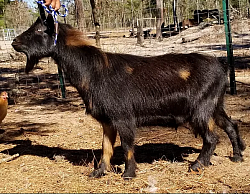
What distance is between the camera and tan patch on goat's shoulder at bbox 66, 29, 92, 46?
158 inches

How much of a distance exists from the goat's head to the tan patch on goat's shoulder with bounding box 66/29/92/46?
0.60ft

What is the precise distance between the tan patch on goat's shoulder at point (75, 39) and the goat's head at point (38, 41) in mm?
184

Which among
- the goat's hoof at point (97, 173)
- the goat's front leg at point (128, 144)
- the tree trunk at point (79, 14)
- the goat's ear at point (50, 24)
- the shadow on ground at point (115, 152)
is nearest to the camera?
the goat's front leg at point (128, 144)

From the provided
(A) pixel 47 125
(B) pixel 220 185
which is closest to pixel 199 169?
(B) pixel 220 185

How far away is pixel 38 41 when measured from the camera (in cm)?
399

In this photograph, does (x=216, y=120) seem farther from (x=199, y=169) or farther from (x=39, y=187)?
(x=39, y=187)

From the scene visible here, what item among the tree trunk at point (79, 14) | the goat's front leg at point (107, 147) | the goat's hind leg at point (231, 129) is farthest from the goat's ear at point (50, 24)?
the tree trunk at point (79, 14)

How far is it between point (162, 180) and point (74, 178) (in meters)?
0.99

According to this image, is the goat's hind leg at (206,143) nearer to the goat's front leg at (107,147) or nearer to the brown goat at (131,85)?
the brown goat at (131,85)

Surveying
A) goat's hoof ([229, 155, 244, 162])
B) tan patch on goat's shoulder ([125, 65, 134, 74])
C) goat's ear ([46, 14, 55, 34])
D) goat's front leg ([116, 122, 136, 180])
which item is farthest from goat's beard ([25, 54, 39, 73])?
goat's hoof ([229, 155, 244, 162])

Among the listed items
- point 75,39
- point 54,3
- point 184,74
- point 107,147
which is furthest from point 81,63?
point 184,74

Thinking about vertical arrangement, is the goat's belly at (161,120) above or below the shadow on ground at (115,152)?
above

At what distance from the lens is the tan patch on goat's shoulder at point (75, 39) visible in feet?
13.1

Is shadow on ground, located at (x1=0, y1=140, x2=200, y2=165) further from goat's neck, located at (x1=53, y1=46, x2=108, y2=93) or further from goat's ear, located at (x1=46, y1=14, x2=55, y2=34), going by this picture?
goat's ear, located at (x1=46, y1=14, x2=55, y2=34)
